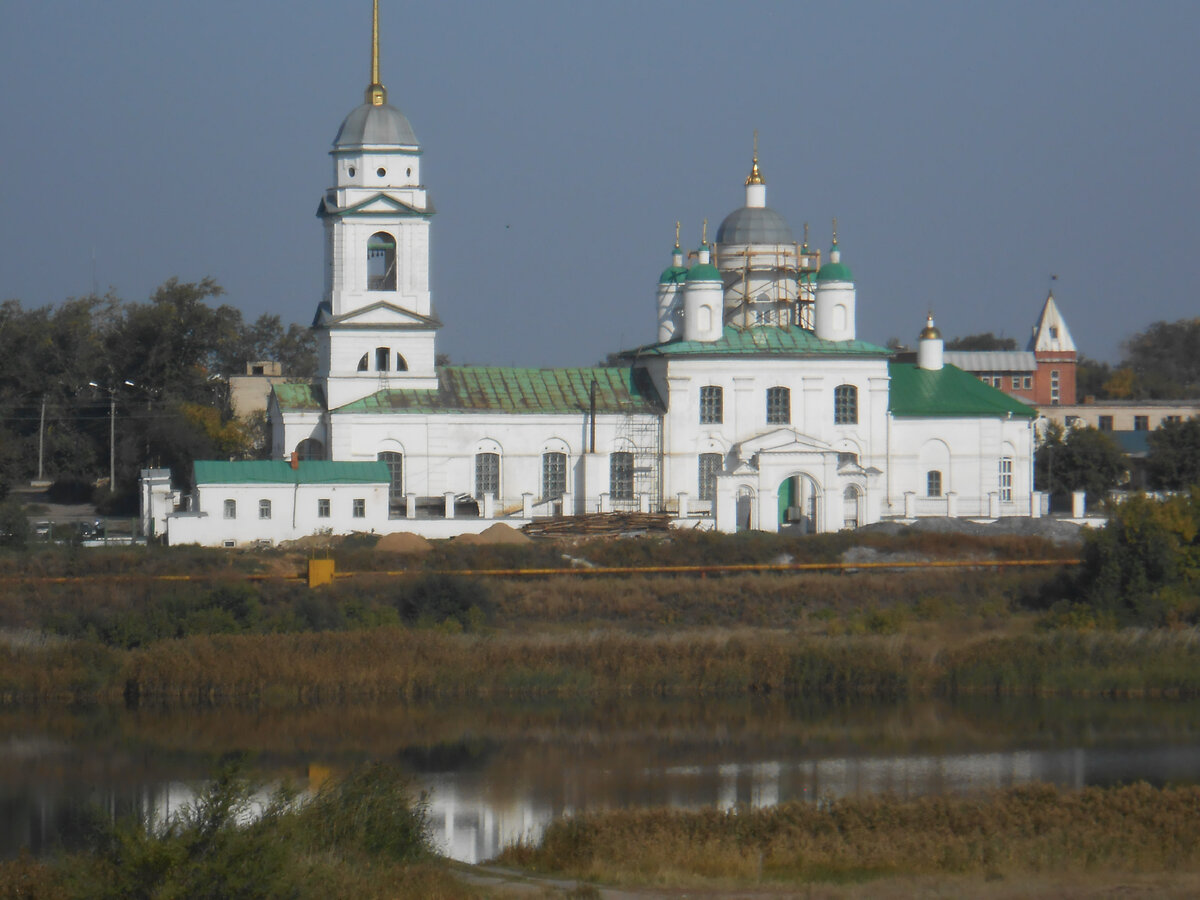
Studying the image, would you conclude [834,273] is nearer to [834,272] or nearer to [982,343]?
[834,272]

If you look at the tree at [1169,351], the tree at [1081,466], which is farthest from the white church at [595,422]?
the tree at [1169,351]

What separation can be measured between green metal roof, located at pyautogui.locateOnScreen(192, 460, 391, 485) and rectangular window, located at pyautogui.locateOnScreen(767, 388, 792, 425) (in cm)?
1080

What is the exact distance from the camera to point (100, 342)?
213ft

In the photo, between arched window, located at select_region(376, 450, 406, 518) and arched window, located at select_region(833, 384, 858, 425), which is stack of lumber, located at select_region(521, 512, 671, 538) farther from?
arched window, located at select_region(833, 384, 858, 425)

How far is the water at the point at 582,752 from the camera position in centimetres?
2311

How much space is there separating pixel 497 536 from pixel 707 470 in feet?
25.3

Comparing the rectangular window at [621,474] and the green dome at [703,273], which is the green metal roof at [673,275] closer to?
the green dome at [703,273]

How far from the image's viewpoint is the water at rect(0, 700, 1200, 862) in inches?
910

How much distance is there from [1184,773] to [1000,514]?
24364 mm

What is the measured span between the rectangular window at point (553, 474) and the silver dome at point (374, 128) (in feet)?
29.3

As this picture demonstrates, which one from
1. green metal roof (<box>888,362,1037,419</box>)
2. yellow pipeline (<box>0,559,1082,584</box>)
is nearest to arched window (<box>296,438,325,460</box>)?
yellow pipeline (<box>0,559,1082,584</box>)

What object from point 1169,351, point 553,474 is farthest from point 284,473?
point 1169,351

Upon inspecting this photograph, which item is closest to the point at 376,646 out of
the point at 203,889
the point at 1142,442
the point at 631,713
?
the point at 631,713

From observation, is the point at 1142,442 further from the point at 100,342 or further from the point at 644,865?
the point at 644,865
